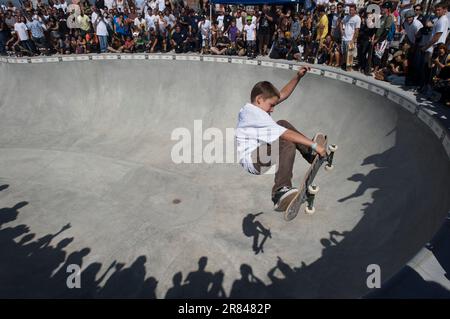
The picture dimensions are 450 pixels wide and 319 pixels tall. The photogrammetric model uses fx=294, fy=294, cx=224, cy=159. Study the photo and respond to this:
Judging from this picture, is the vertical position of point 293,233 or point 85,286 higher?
point 293,233

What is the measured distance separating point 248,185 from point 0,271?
6564 millimetres

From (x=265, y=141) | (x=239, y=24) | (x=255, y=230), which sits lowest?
(x=255, y=230)

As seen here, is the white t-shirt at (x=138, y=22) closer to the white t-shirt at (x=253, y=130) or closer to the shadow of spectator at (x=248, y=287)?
the white t-shirt at (x=253, y=130)

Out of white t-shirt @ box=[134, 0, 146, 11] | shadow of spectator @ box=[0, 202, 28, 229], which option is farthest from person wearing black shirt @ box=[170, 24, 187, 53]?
shadow of spectator @ box=[0, 202, 28, 229]

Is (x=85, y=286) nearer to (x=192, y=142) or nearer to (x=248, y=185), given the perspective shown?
(x=248, y=185)

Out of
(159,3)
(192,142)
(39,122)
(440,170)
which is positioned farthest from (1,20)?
(440,170)

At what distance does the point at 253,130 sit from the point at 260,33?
11251mm

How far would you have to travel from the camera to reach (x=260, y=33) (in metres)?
13.7

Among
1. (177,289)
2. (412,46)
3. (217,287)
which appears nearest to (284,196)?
(217,287)

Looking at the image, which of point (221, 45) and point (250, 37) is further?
point (221, 45)

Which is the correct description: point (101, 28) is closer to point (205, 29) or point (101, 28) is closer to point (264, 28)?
point (205, 29)

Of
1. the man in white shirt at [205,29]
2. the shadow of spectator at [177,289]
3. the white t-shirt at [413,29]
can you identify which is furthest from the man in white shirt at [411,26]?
the shadow of spectator at [177,289]

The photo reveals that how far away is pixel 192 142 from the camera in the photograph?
11.9 meters

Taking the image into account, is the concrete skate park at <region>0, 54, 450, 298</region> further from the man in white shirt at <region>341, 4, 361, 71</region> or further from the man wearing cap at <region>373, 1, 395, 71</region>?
the man wearing cap at <region>373, 1, 395, 71</region>
